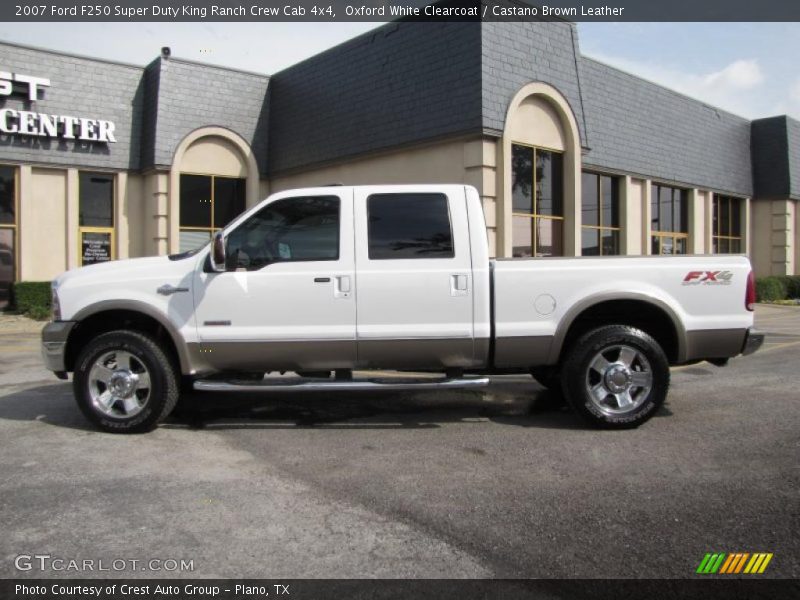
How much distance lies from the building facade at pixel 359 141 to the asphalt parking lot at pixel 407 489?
8.82 meters

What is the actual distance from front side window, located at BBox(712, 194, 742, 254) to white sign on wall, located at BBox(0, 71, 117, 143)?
20.5 metres

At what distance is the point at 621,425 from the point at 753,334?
56.9 inches

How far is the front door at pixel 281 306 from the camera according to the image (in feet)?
18.4

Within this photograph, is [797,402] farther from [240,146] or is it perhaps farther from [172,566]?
[240,146]

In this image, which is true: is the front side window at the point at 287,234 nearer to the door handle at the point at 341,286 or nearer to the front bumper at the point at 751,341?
the door handle at the point at 341,286

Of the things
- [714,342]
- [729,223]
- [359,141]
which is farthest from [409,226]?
[729,223]

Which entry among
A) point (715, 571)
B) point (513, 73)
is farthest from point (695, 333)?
point (513, 73)

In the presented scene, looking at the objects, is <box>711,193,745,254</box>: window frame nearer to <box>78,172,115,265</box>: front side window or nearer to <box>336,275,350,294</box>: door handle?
<box>78,172,115,265</box>: front side window

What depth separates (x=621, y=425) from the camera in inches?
224

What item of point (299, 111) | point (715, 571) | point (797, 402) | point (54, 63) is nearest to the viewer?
point (715, 571)

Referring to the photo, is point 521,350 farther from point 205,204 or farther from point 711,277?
point 205,204

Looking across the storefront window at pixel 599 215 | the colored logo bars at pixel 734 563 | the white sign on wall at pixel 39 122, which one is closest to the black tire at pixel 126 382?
the colored logo bars at pixel 734 563

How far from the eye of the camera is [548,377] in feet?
22.8

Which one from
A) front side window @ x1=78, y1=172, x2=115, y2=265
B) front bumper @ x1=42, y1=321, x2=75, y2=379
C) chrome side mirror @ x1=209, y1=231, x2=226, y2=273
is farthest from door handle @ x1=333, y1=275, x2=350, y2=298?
front side window @ x1=78, y1=172, x2=115, y2=265
